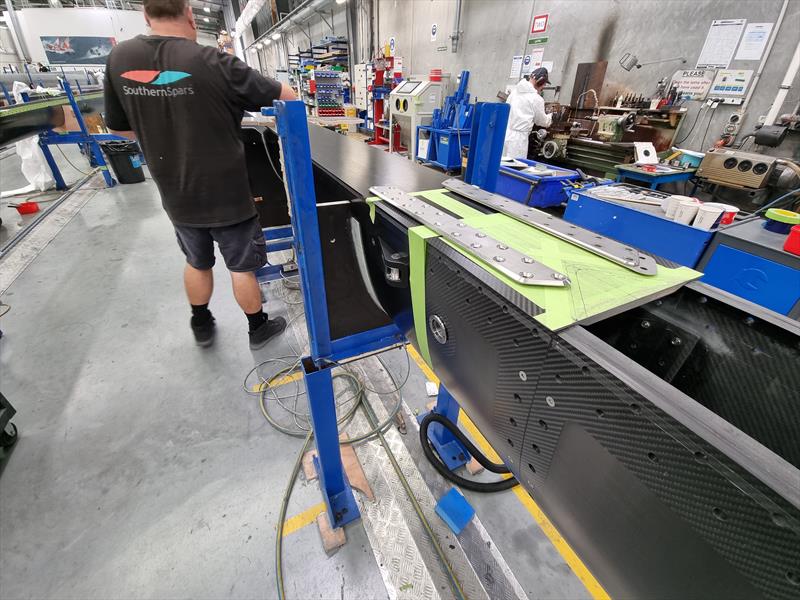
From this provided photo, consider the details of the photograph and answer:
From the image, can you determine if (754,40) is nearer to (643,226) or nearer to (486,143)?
(643,226)

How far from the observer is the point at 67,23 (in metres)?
11.4

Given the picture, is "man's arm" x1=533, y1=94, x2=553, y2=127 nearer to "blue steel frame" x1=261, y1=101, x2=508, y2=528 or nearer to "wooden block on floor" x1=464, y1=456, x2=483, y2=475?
"blue steel frame" x1=261, y1=101, x2=508, y2=528

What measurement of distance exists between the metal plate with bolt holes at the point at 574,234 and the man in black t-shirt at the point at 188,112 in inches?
38.4

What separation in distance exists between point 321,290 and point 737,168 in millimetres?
2980

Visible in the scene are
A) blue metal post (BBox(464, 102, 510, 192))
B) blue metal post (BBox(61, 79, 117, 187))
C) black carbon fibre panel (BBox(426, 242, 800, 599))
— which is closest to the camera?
black carbon fibre panel (BBox(426, 242, 800, 599))

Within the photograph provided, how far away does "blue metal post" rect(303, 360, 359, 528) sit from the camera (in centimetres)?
93

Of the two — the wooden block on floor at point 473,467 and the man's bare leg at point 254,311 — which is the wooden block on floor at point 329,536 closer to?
the wooden block on floor at point 473,467

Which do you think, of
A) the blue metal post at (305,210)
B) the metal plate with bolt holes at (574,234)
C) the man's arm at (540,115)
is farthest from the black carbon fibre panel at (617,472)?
the man's arm at (540,115)

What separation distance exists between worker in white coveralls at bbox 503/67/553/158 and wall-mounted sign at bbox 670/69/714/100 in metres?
1.09

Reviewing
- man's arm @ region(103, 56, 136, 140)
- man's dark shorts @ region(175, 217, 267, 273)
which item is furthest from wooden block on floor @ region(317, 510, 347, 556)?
man's arm @ region(103, 56, 136, 140)

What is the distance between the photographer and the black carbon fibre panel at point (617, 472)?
0.89 ft

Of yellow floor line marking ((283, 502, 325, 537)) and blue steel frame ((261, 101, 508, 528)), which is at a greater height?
blue steel frame ((261, 101, 508, 528))

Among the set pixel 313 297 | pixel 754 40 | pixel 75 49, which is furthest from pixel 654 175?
pixel 75 49

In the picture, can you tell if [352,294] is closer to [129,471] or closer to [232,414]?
[232,414]
